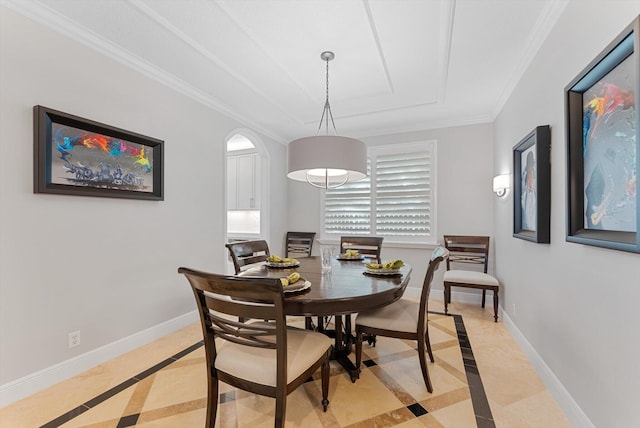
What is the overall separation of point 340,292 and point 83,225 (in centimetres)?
205

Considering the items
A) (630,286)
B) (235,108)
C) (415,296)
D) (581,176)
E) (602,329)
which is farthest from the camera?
(415,296)

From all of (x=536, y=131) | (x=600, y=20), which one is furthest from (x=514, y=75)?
(x=600, y=20)

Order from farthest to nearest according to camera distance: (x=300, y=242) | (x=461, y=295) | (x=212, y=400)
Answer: (x=300, y=242) < (x=461, y=295) < (x=212, y=400)

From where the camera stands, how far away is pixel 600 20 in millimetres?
1443

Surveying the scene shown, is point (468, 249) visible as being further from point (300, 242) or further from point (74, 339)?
point (74, 339)

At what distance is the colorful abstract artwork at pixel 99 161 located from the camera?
2072mm

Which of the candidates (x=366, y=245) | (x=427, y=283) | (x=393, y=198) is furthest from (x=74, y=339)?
(x=393, y=198)

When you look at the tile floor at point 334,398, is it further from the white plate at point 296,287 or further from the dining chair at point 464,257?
the dining chair at point 464,257

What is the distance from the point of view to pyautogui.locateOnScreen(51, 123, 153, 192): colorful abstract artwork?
6.80 feet

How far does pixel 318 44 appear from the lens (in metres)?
2.36

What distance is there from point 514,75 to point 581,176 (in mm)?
1721

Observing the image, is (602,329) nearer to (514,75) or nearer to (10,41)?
(514,75)

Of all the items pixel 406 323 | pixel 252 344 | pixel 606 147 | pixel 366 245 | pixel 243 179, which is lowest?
pixel 406 323

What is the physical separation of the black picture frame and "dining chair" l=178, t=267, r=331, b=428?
1.47 m
